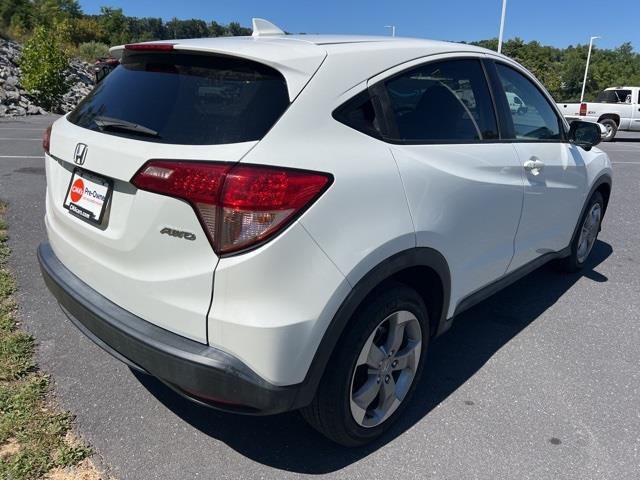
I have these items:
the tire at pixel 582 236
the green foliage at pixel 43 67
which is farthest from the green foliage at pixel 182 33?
the tire at pixel 582 236

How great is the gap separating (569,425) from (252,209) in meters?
2.03

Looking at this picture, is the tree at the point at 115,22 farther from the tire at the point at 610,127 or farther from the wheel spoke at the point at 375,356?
the wheel spoke at the point at 375,356

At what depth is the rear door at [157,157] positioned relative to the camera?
1892 millimetres

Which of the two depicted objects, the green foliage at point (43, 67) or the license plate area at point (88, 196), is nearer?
the license plate area at point (88, 196)

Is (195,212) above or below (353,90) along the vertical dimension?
below

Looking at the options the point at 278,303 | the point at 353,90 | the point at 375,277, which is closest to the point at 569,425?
the point at 375,277

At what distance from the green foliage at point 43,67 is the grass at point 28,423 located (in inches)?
693

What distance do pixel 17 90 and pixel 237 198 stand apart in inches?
851

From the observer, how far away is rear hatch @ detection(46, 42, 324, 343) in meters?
1.89

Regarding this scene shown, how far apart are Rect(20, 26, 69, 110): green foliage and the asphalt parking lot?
1664 cm

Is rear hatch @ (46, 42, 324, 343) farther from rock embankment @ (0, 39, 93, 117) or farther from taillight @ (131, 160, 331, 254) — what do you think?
rock embankment @ (0, 39, 93, 117)

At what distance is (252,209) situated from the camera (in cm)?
180

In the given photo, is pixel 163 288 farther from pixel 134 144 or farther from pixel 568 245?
pixel 568 245

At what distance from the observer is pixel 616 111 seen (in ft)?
63.2
